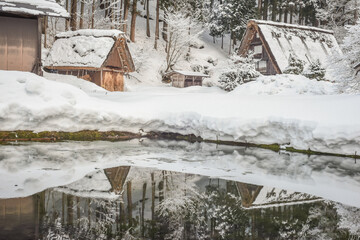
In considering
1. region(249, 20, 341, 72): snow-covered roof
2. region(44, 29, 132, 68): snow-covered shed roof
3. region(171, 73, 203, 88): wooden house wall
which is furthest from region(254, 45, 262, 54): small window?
region(44, 29, 132, 68): snow-covered shed roof

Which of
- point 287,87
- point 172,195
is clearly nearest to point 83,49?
point 287,87

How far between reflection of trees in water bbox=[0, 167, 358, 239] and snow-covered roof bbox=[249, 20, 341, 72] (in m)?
22.1

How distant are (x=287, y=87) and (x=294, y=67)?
218 inches

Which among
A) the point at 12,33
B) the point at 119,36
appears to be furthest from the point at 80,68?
the point at 12,33

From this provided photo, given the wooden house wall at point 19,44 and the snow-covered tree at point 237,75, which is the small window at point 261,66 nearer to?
the snow-covered tree at point 237,75

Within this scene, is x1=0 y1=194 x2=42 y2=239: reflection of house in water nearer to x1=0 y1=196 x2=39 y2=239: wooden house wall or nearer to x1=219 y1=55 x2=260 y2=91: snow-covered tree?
x1=0 y1=196 x2=39 y2=239: wooden house wall

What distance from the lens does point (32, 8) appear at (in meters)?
13.7

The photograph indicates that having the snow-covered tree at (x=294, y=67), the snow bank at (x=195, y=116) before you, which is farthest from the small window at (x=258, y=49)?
the snow bank at (x=195, y=116)

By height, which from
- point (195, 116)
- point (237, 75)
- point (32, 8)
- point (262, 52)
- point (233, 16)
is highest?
point (233, 16)

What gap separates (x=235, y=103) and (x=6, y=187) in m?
8.70

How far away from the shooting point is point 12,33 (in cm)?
1502

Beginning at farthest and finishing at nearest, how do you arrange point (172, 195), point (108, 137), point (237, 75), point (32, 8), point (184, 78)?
point (184, 78) → point (237, 75) → point (32, 8) → point (108, 137) → point (172, 195)

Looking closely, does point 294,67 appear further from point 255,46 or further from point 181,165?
point 181,165

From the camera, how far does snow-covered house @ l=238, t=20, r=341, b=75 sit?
27.0 meters
